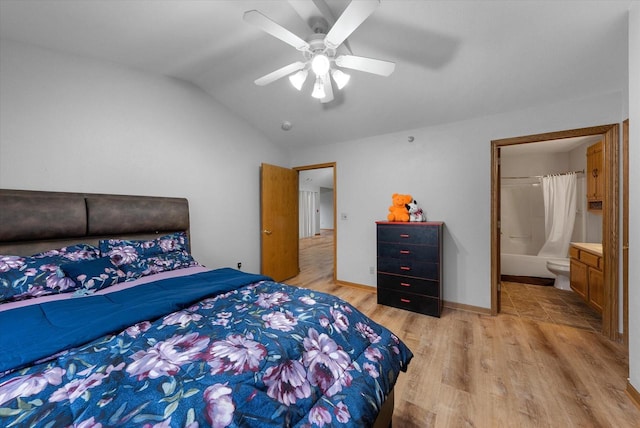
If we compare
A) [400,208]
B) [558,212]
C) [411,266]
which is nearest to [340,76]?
[400,208]

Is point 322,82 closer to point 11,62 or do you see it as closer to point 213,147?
point 213,147

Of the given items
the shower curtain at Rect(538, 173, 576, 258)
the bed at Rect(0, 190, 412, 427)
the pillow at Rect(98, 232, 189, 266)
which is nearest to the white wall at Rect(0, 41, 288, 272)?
the bed at Rect(0, 190, 412, 427)

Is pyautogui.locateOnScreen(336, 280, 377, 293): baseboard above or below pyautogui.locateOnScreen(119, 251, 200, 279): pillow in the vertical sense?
below

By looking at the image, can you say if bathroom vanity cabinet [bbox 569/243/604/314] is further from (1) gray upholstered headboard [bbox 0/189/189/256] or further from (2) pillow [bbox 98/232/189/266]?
(1) gray upholstered headboard [bbox 0/189/189/256]

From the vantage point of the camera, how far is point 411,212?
10.3 feet

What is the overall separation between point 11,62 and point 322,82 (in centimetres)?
240

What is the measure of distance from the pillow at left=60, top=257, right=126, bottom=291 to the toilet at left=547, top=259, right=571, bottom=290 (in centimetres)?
517

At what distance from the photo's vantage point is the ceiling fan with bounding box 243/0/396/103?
53.4 inches

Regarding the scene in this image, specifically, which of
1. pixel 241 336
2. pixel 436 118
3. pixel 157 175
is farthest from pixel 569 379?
pixel 157 175

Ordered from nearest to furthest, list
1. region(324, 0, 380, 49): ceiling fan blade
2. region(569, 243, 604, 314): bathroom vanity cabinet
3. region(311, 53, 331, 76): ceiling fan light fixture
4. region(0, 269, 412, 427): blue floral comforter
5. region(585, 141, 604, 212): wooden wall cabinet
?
region(0, 269, 412, 427): blue floral comforter, region(324, 0, 380, 49): ceiling fan blade, region(311, 53, 331, 76): ceiling fan light fixture, region(569, 243, 604, 314): bathroom vanity cabinet, region(585, 141, 604, 212): wooden wall cabinet

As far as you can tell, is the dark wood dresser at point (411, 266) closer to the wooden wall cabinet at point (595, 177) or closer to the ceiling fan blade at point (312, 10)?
the wooden wall cabinet at point (595, 177)

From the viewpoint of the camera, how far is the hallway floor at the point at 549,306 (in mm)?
2643

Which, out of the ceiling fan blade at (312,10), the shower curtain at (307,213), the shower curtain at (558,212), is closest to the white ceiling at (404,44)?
the ceiling fan blade at (312,10)

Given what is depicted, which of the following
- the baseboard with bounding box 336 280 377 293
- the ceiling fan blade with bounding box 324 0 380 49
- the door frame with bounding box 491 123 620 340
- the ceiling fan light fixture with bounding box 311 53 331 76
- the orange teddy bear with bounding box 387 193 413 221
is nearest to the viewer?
the ceiling fan blade with bounding box 324 0 380 49
